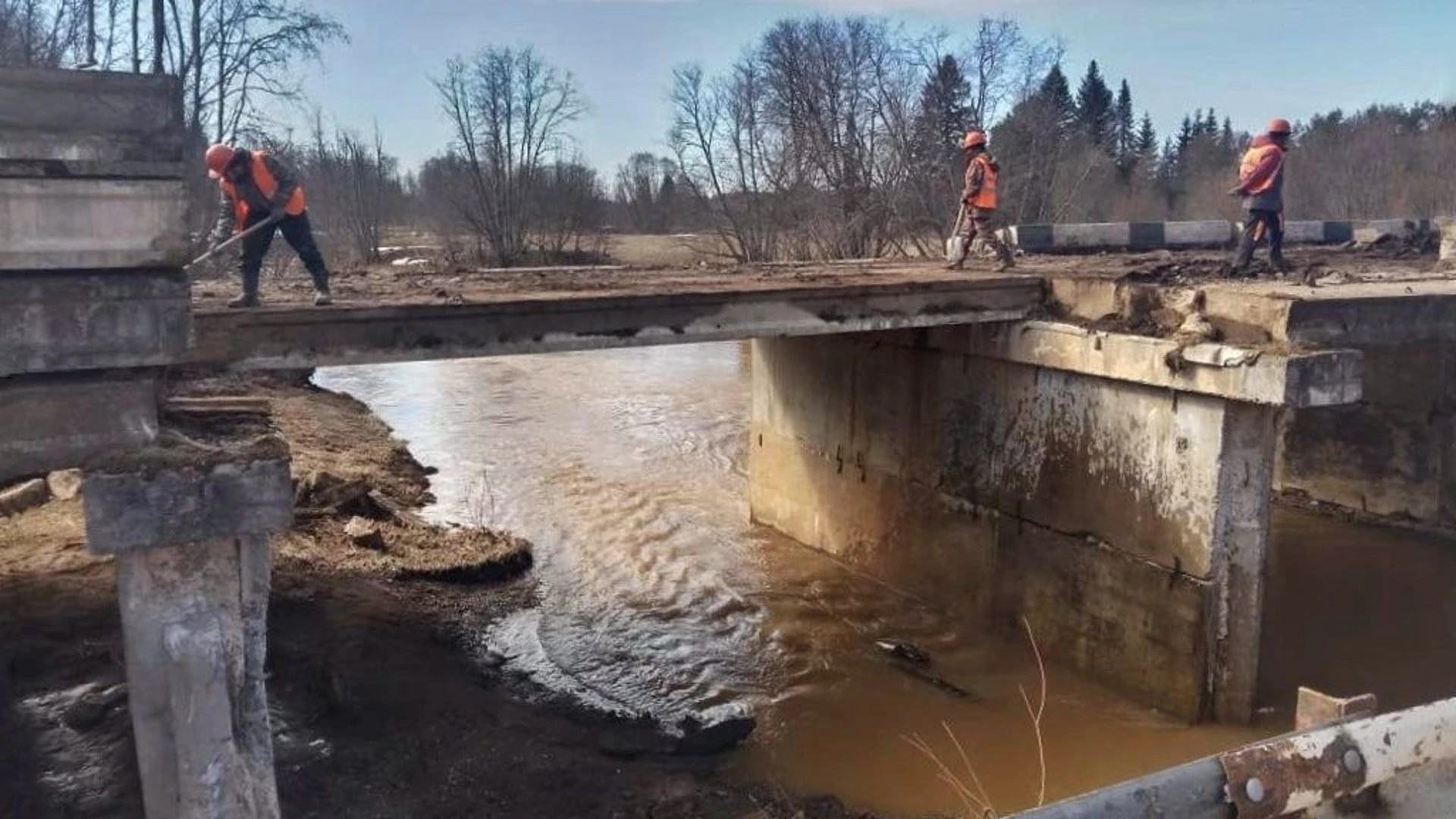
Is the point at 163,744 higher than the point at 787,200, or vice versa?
the point at 787,200

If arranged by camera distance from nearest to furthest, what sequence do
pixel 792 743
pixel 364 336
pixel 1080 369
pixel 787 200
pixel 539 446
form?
1. pixel 364 336
2. pixel 792 743
3. pixel 1080 369
4. pixel 539 446
5. pixel 787 200

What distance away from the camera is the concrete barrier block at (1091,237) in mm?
16844

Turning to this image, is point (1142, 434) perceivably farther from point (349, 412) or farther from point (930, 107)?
point (930, 107)

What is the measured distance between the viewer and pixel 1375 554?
13773mm

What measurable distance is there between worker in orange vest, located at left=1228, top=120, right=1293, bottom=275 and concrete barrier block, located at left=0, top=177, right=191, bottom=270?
9.22 metres

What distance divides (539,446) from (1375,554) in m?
13.0

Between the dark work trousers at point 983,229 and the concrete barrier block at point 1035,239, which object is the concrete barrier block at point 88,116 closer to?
the dark work trousers at point 983,229

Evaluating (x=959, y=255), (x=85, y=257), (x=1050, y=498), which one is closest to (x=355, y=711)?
(x=85, y=257)

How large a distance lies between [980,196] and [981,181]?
17 cm

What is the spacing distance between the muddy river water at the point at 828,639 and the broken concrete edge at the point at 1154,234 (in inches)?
184

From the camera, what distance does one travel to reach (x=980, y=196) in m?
11.8

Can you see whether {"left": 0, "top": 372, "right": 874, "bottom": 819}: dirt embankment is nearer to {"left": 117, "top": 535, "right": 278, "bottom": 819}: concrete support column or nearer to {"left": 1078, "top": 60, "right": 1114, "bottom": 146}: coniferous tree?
{"left": 117, "top": 535, "right": 278, "bottom": 819}: concrete support column

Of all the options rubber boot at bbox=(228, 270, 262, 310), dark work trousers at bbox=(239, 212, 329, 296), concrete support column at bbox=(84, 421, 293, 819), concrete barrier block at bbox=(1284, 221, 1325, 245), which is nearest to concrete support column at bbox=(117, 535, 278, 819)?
concrete support column at bbox=(84, 421, 293, 819)

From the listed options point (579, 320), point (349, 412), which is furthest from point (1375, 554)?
point (349, 412)
